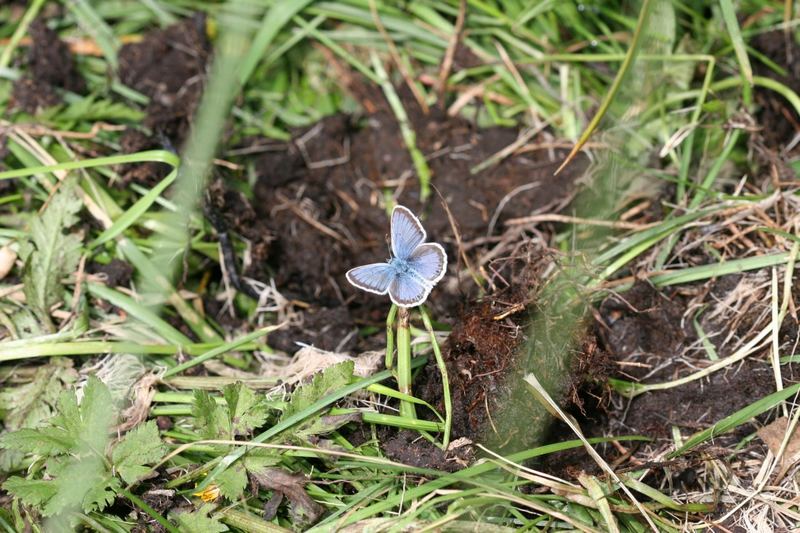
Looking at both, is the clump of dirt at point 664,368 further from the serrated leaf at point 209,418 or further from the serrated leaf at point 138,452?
the serrated leaf at point 138,452

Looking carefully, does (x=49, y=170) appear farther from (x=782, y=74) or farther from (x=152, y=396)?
(x=782, y=74)

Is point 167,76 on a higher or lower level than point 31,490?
higher

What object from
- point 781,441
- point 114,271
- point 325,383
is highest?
point 114,271

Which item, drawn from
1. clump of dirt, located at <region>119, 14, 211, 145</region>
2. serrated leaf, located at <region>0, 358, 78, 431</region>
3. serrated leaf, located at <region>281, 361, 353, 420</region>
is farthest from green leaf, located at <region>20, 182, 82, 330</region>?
serrated leaf, located at <region>281, 361, 353, 420</region>

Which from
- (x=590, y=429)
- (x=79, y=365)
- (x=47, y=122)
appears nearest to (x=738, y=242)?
(x=590, y=429)

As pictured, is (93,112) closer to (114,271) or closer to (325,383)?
(114,271)

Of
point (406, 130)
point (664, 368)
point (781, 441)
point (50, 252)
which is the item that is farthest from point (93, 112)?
point (781, 441)
